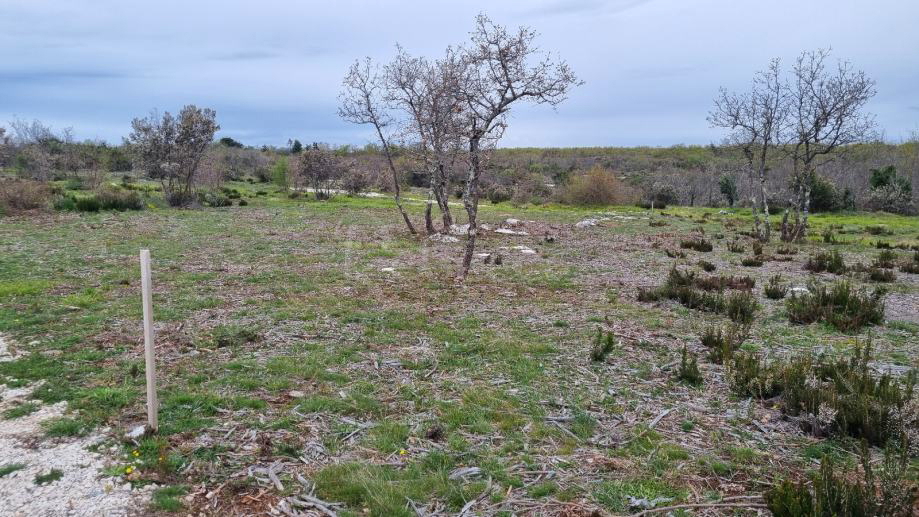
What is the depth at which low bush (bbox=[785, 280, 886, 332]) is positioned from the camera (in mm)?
8836

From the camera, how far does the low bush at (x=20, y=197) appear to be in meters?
23.7

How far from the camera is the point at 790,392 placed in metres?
5.55

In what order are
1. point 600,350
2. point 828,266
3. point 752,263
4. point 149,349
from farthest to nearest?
point 752,263 → point 828,266 → point 600,350 → point 149,349

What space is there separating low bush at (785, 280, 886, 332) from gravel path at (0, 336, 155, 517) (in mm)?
9441

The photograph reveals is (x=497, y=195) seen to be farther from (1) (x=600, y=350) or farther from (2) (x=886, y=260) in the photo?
(1) (x=600, y=350)

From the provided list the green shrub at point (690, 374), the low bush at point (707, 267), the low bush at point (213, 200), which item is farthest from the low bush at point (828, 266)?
the low bush at point (213, 200)

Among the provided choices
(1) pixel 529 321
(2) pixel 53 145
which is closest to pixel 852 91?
(1) pixel 529 321

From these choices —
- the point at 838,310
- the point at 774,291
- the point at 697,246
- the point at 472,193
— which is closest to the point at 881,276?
the point at 774,291

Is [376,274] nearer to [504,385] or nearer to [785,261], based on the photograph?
[504,385]

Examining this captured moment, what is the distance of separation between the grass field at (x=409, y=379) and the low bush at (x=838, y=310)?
0.24 metres

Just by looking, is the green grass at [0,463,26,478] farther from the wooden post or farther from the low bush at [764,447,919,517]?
the low bush at [764,447,919,517]

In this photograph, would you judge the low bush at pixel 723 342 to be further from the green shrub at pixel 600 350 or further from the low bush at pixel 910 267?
the low bush at pixel 910 267

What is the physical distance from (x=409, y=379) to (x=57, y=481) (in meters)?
3.37

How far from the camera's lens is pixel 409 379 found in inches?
258
